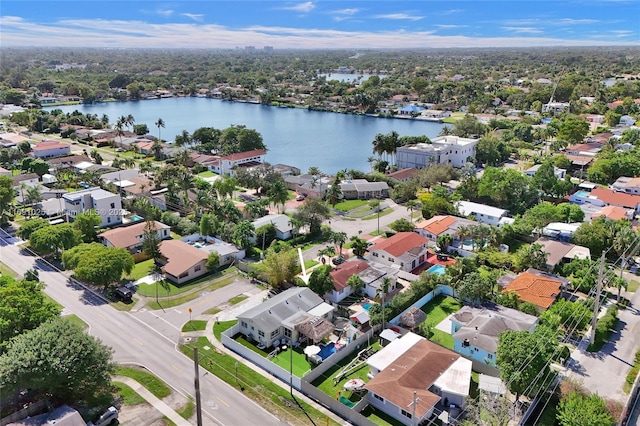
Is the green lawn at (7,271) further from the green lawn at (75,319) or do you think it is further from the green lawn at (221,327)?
the green lawn at (221,327)

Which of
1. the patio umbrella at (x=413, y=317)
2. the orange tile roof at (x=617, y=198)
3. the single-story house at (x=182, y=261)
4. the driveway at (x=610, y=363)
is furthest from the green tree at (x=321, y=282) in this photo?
the orange tile roof at (x=617, y=198)

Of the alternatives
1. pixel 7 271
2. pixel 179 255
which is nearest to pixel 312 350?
pixel 179 255

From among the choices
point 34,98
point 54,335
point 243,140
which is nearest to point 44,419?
A: point 54,335

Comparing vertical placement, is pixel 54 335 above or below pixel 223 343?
above

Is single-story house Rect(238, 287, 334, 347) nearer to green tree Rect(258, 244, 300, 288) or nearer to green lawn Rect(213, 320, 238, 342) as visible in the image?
green lawn Rect(213, 320, 238, 342)

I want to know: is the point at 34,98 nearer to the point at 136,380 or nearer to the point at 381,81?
the point at 381,81

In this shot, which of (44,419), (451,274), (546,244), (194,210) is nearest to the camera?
(44,419)

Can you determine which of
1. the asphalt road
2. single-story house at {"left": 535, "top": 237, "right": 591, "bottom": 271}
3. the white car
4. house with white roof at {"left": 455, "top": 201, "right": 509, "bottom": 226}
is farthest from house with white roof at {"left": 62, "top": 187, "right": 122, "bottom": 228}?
single-story house at {"left": 535, "top": 237, "right": 591, "bottom": 271}
